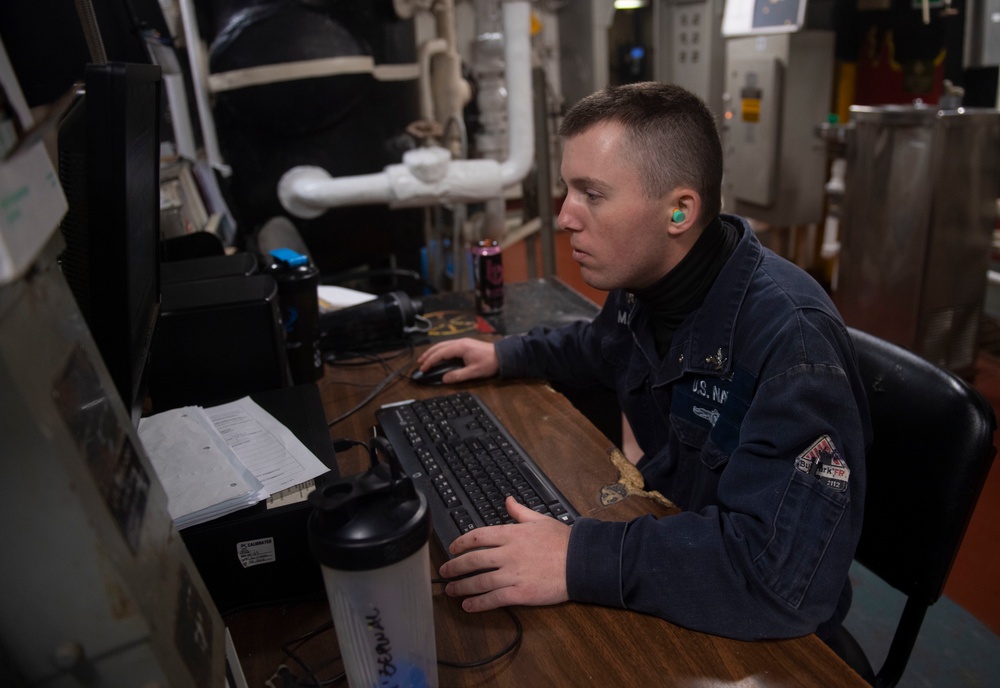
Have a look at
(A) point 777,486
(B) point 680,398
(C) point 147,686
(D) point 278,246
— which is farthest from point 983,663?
(D) point 278,246

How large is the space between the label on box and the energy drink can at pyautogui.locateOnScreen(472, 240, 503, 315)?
1.04 meters

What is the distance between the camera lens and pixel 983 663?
5.26 ft

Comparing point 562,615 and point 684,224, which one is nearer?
point 562,615

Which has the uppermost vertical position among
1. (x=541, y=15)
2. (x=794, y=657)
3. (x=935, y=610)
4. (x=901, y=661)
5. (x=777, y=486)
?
(x=541, y=15)

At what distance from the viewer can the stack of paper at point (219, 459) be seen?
766 millimetres

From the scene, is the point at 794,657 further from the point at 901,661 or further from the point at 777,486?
the point at 901,661

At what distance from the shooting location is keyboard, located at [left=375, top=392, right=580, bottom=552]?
0.92 meters

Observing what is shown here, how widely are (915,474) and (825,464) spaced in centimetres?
29

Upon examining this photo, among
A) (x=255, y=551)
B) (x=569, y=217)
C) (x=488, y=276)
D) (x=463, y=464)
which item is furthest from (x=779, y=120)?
(x=255, y=551)

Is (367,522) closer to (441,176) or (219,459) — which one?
Answer: (219,459)

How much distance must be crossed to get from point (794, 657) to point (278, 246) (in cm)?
184

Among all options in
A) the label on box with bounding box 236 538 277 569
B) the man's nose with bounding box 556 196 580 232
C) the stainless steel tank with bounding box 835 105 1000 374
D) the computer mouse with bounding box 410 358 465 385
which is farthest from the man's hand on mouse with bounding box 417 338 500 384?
the stainless steel tank with bounding box 835 105 1000 374

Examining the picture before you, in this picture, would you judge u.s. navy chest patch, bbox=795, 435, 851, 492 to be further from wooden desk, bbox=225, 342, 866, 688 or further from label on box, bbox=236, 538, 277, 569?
label on box, bbox=236, 538, 277, 569

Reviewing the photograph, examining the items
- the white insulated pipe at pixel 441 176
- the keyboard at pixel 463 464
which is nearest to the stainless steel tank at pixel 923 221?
the white insulated pipe at pixel 441 176
